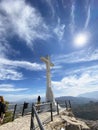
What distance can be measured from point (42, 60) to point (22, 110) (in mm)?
6852

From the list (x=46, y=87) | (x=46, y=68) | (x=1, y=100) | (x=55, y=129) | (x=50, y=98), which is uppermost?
(x=46, y=68)

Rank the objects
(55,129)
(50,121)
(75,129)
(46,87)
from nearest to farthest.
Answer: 1. (55,129)
2. (50,121)
3. (75,129)
4. (46,87)

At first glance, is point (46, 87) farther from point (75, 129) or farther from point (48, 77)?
point (75, 129)

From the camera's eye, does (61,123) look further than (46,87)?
No

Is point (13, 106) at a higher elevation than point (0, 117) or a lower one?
higher

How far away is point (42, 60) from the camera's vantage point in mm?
20766

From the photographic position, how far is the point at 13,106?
1480 centimetres

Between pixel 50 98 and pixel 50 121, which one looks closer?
pixel 50 121

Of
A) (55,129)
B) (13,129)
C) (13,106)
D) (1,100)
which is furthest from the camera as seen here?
(13,106)

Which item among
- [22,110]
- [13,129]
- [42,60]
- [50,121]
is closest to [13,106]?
[22,110]

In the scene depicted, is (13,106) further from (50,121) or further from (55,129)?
(55,129)

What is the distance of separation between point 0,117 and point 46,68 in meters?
12.4

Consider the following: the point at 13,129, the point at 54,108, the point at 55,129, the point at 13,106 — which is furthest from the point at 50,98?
the point at 13,129

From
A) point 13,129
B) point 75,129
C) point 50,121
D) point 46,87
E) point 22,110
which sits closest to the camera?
point 13,129
